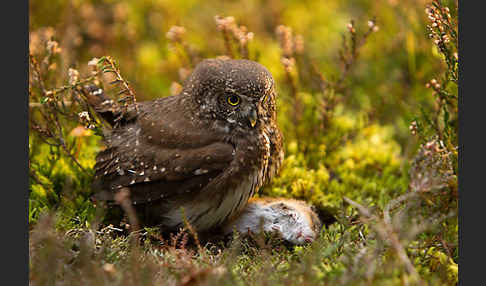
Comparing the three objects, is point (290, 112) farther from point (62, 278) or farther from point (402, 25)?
point (62, 278)

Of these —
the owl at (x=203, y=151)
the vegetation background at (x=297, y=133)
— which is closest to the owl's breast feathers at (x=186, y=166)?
the owl at (x=203, y=151)

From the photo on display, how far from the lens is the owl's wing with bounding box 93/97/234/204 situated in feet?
10.7

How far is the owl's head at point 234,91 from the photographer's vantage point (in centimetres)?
320

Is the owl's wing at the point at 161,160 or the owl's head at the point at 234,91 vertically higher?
the owl's head at the point at 234,91

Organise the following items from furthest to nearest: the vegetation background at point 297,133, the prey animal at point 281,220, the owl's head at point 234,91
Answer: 1. the prey animal at point 281,220
2. the owl's head at point 234,91
3. the vegetation background at point 297,133

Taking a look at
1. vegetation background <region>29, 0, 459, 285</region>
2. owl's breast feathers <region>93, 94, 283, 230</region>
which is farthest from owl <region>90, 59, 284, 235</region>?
vegetation background <region>29, 0, 459, 285</region>

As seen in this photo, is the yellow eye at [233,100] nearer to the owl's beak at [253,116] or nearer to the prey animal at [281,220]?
the owl's beak at [253,116]

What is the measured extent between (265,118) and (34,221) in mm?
1675

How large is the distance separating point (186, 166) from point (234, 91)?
56 cm

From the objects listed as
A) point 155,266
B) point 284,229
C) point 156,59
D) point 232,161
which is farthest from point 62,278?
point 156,59

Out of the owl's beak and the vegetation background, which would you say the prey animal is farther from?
the owl's beak

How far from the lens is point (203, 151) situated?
10.7ft

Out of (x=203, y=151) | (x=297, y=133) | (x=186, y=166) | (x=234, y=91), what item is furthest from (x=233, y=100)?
(x=297, y=133)

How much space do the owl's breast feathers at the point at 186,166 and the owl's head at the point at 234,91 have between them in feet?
0.30
